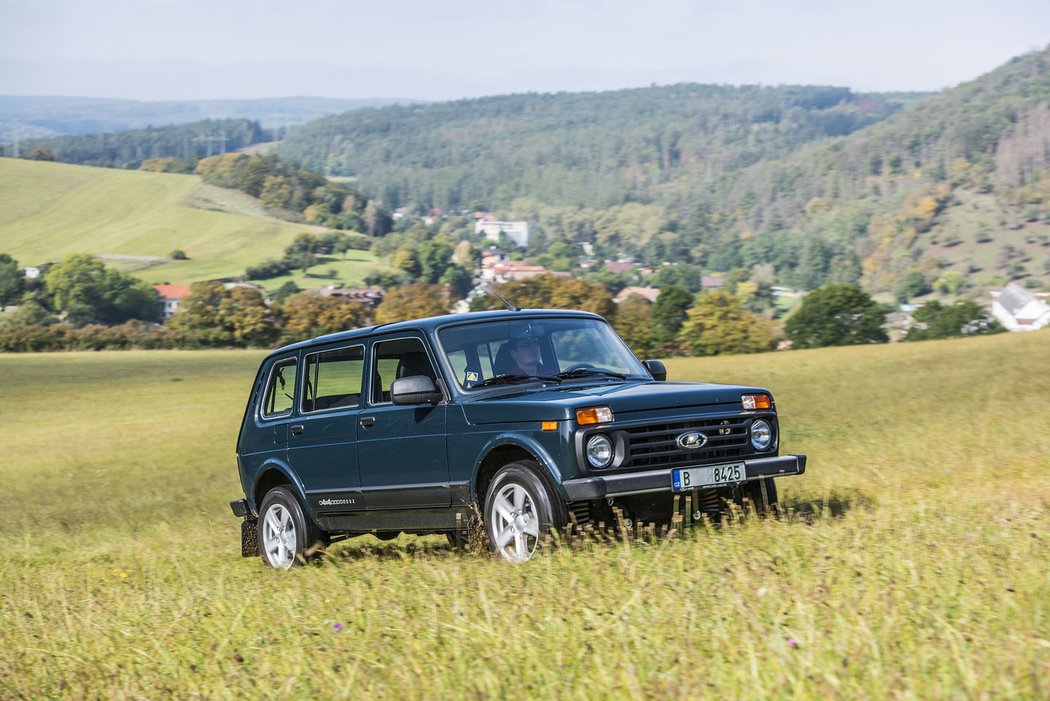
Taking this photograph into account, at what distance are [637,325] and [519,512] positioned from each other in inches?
3657

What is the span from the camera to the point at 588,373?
9.38 m

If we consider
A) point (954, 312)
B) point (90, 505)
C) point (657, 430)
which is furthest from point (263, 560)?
point (954, 312)

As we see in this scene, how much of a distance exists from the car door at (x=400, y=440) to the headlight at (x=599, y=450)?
4.72 ft

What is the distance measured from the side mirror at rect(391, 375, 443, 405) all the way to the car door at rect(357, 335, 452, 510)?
0.17 meters

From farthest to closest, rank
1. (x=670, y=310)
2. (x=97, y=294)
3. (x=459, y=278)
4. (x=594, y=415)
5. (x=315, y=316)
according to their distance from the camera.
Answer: (x=459, y=278) → (x=97, y=294) → (x=315, y=316) → (x=670, y=310) → (x=594, y=415)

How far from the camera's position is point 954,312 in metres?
100

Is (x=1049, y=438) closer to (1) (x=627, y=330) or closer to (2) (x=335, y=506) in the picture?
(2) (x=335, y=506)

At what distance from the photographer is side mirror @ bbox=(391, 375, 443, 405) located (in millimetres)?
8891

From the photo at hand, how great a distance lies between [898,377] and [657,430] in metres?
30.2

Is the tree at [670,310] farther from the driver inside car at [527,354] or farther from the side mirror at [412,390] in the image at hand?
the side mirror at [412,390]

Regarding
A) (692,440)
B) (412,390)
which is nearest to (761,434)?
(692,440)

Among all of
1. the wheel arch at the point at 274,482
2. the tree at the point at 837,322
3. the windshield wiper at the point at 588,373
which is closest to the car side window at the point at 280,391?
the wheel arch at the point at 274,482

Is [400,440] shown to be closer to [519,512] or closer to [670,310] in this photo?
[519,512]

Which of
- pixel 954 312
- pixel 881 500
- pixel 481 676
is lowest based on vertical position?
pixel 954 312
